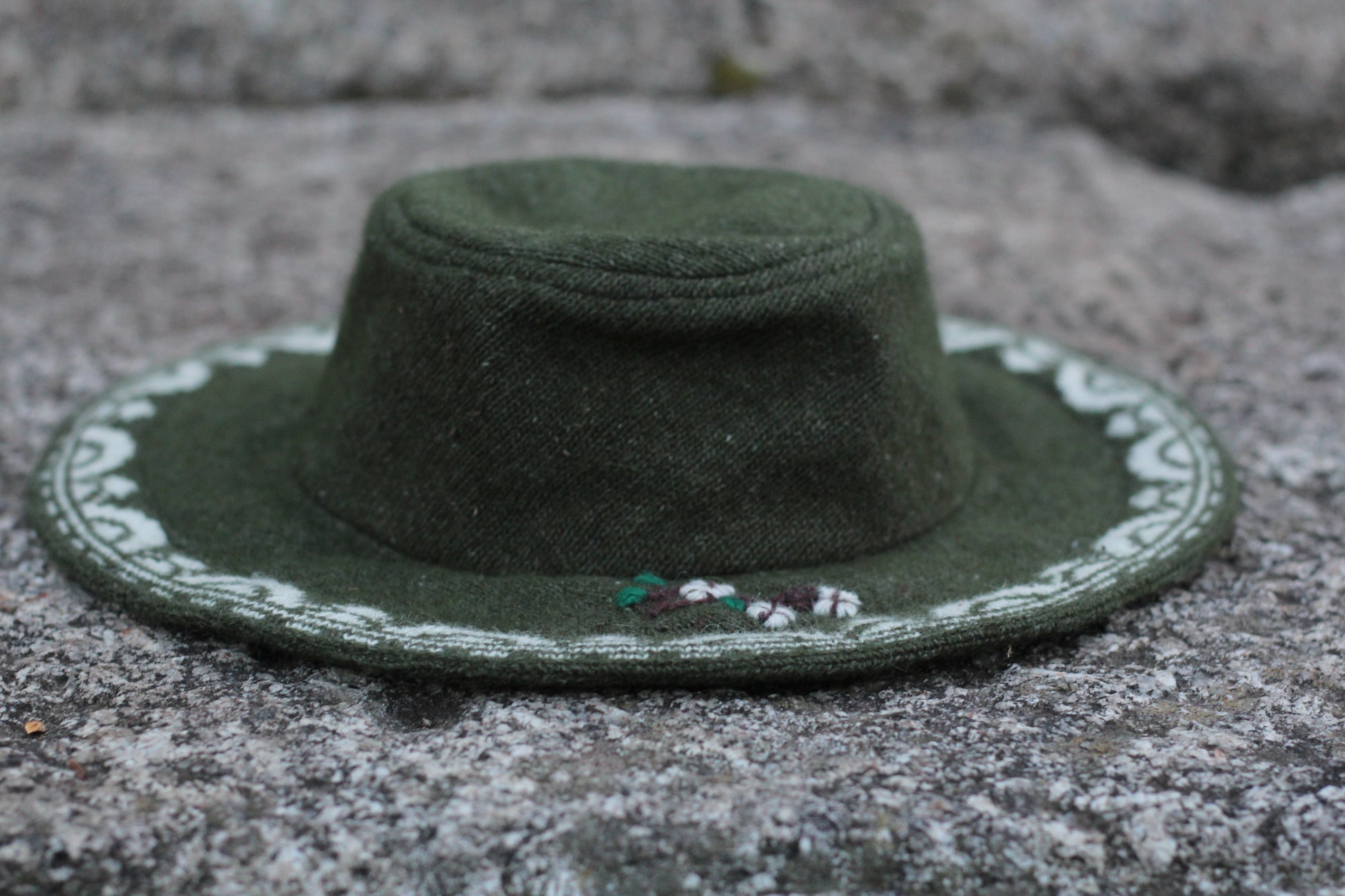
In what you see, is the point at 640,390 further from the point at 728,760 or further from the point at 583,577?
the point at 728,760

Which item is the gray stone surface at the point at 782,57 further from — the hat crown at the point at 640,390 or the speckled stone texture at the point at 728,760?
the hat crown at the point at 640,390

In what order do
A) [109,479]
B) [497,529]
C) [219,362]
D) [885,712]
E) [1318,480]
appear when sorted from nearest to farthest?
[885,712], [497,529], [109,479], [1318,480], [219,362]

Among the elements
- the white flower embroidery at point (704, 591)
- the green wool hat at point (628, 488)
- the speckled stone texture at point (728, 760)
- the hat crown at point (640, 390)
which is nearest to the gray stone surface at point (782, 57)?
the speckled stone texture at point (728, 760)

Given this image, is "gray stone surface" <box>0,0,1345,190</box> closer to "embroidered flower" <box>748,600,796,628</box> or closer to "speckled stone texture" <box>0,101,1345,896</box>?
"speckled stone texture" <box>0,101,1345,896</box>

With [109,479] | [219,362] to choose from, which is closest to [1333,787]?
[109,479]

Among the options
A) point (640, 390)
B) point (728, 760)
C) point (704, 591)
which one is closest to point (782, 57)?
point (640, 390)

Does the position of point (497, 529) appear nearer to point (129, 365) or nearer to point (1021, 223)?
point (129, 365)
